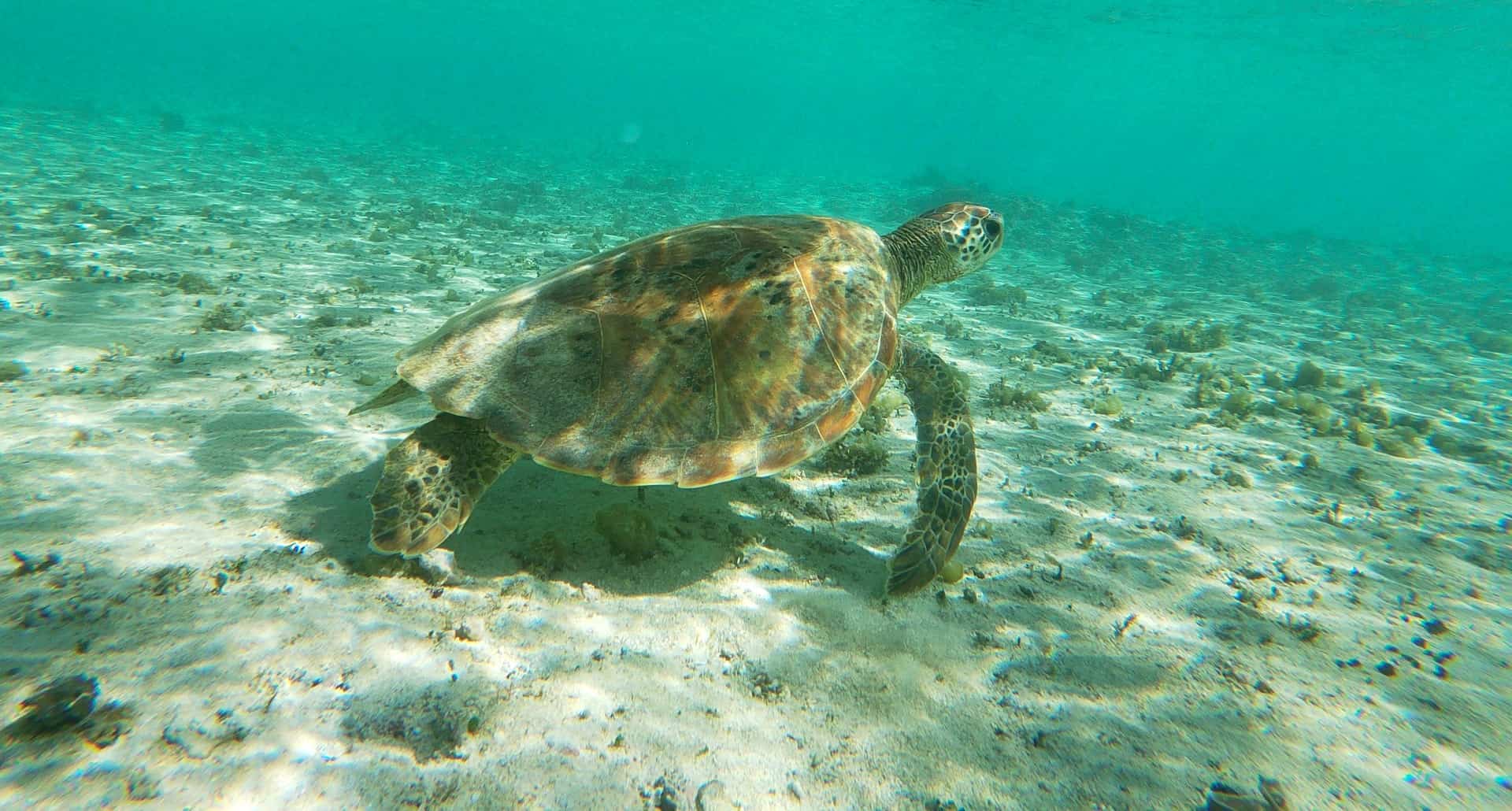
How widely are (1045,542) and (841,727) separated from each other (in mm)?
2276

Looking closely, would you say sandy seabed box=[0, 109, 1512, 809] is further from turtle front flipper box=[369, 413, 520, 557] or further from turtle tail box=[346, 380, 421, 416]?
turtle tail box=[346, 380, 421, 416]

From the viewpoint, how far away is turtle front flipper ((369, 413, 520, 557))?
9.72ft

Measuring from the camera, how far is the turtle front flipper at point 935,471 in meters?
3.42

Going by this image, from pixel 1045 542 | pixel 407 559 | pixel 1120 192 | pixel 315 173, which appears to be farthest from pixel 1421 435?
pixel 1120 192

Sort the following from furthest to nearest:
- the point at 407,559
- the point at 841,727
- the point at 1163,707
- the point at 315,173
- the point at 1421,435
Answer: the point at 315,173
the point at 1421,435
the point at 407,559
the point at 1163,707
the point at 841,727

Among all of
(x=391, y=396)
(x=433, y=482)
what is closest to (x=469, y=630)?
(x=433, y=482)

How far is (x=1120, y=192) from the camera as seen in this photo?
177 feet

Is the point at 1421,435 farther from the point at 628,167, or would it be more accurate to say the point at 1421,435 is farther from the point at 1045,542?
the point at 628,167

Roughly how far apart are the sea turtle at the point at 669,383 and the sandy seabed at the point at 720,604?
45cm

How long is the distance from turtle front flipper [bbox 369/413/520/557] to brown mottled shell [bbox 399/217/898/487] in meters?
0.23

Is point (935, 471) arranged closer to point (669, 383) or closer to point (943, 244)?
point (669, 383)

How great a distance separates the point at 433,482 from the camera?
310cm

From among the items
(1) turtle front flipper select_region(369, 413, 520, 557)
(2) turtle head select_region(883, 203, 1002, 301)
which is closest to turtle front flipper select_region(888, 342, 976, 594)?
(2) turtle head select_region(883, 203, 1002, 301)

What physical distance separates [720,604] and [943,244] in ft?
13.2
